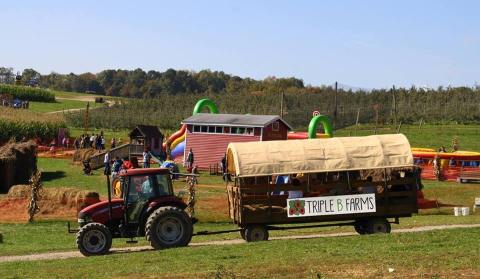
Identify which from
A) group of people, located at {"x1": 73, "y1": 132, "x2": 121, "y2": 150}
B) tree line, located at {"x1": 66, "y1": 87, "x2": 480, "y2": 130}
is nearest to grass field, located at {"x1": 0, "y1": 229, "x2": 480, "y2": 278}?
group of people, located at {"x1": 73, "y1": 132, "x2": 121, "y2": 150}

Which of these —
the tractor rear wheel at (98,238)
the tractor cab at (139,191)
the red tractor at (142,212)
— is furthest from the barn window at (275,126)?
the tractor rear wheel at (98,238)

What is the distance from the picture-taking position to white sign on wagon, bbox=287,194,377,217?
2372cm

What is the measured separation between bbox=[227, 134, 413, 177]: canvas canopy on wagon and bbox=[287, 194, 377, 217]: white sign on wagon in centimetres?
90

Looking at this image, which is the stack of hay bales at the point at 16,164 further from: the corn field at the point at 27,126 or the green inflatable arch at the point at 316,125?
the green inflatable arch at the point at 316,125

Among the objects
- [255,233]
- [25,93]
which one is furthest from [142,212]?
[25,93]

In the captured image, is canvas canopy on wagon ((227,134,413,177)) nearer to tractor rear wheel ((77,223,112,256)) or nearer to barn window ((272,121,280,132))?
tractor rear wheel ((77,223,112,256))

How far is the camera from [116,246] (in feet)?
80.1

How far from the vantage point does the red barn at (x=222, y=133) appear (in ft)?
199

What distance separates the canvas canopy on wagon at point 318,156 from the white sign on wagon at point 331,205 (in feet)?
2.95

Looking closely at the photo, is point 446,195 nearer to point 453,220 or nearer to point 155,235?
point 453,220

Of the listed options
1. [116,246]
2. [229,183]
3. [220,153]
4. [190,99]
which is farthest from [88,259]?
[190,99]

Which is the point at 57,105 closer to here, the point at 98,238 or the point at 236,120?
the point at 236,120

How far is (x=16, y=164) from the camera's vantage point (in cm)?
4916

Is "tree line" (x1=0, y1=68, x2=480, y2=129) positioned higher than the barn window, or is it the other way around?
"tree line" (x1=0, y1=68, x2=480, y2=129)
